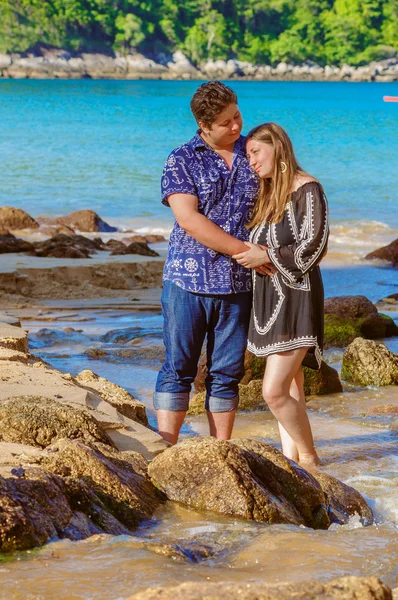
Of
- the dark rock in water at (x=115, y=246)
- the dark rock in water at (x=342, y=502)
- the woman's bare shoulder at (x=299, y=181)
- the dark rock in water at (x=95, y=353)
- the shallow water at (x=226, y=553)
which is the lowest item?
the dark rock in water at (x=115, y=246)

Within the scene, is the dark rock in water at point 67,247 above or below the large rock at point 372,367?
below

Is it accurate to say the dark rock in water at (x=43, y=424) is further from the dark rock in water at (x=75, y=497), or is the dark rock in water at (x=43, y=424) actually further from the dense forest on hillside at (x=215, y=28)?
the dense forest on hillside at (x=215, y=28)

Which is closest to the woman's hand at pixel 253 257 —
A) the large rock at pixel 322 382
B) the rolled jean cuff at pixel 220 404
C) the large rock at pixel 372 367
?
the rolled jean cuff at pixel 220 404

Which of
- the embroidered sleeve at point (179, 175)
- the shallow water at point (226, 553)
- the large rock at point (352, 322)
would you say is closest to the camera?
the shallow water at point (226, 553)

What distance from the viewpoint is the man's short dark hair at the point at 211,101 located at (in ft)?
14.4

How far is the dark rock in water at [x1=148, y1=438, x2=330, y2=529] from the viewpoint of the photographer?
152 inches

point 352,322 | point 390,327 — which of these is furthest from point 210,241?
point 390,327

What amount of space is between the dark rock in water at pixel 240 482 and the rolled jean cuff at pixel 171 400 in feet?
2.26

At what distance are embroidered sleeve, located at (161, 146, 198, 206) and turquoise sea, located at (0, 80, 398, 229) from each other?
1677 centimetres

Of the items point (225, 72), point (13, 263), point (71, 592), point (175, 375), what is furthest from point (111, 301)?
point (225, 72)

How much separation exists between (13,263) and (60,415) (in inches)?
312

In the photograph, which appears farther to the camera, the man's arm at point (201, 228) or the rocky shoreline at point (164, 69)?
the rocky shoreline at point (164, 69)

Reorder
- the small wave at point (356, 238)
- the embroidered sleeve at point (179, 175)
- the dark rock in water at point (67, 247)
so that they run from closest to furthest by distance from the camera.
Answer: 1. the embroidered sleeve at point (179, 175)
2. the dark rock in water at point (67, 247)
3. the small wave at point (356, 238)

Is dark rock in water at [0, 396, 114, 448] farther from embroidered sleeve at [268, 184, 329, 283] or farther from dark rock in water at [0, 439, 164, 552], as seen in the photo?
embroidered sleeve at [268, 184, 329, 283]
